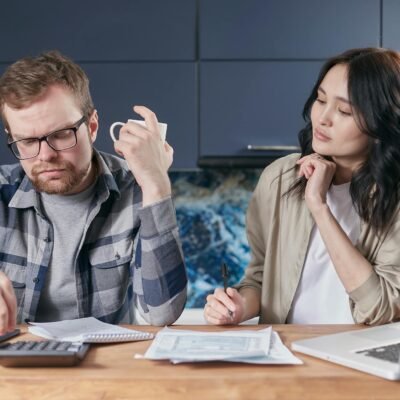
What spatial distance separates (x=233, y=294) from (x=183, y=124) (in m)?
1.41

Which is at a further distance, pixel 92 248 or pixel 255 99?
pixel 255 99

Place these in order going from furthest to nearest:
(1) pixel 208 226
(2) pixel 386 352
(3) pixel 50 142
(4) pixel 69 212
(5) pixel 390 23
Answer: (1) pixel 208 226, (5) pixel 390 23, (4) pixel 69 212, (3) pixel 50 142, (2) pixel 386 352

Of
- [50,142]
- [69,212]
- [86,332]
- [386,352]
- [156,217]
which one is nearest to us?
[386,352]

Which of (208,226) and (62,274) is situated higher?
(62,274)

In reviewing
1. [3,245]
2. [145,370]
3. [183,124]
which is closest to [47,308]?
[3,245]

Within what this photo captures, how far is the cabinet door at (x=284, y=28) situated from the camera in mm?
2861

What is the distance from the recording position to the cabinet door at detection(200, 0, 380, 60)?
2.86 m

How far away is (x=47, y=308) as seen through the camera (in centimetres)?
177

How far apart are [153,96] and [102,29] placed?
1.16ft

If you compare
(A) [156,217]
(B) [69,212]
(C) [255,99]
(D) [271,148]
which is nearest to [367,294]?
(A) [156,217]

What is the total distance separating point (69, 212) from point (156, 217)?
0.35 metres

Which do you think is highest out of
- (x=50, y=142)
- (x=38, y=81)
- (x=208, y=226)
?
(x=38, y=81)

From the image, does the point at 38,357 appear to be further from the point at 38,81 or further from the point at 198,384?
the point at 38,81

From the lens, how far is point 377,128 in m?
1.80
